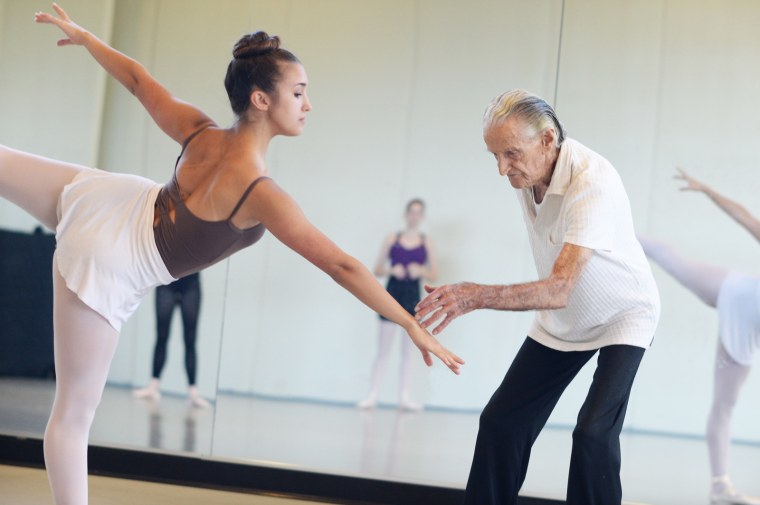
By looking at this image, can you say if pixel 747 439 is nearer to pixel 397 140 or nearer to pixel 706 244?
pixel 706 244

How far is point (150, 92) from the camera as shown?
230 centimetres

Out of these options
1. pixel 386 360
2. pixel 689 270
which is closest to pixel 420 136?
pixel 386 360

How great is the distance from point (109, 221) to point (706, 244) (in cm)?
218

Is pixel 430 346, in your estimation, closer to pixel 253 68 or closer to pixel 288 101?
pixel 288 101

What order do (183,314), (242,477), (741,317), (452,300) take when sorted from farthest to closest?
(183,314)
(242,477)
(741,317)
(452,300)

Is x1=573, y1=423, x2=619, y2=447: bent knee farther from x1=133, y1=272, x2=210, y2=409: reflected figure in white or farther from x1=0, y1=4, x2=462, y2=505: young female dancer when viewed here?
x1=133, y1=272, x2=210, y2=409: reflected figure in white

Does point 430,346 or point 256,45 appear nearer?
point 430,346

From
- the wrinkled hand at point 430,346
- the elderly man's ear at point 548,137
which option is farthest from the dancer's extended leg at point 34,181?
the elderly man's ear at point 548,137

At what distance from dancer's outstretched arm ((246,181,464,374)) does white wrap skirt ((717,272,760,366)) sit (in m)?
1.60

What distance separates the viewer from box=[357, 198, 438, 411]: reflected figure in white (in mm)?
3365

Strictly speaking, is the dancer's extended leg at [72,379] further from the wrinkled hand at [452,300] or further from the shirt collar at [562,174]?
the shirt collar at [562,174]

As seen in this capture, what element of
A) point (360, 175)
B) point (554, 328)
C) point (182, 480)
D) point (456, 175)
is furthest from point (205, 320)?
point (554, 328)

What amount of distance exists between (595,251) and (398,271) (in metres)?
1.35

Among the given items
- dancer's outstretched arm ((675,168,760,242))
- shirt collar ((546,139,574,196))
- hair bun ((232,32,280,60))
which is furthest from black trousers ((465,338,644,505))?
dancer's outstretched arm ((675,168,760,242))
